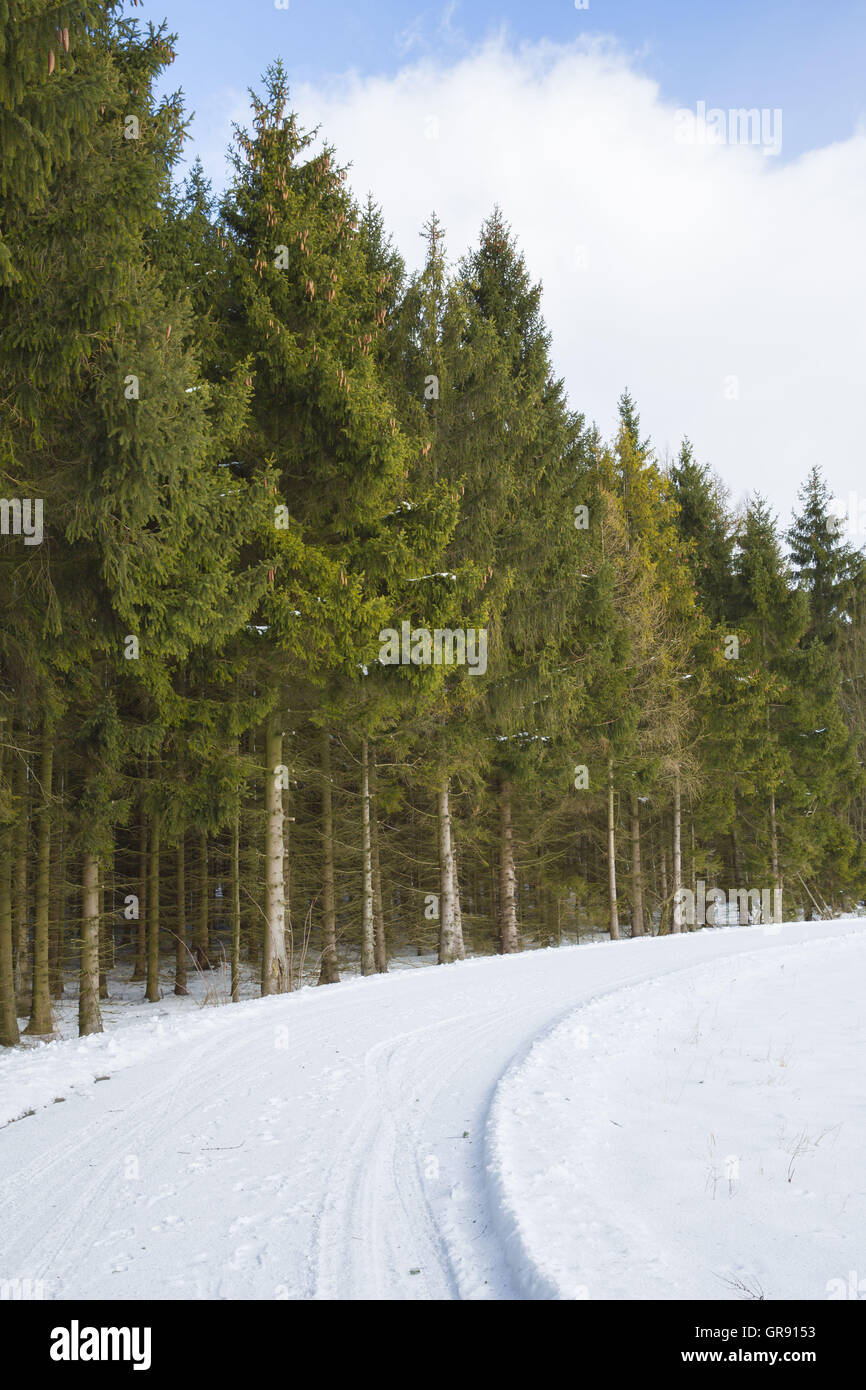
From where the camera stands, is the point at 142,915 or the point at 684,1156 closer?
the point at 684,1156

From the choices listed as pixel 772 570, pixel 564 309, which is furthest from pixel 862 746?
pixel 564 309

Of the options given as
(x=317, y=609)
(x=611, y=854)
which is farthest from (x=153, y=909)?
(x=611, y=854)

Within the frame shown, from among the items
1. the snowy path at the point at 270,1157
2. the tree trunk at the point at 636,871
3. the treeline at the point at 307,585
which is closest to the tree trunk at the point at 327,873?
the treeline at the point at 307,585

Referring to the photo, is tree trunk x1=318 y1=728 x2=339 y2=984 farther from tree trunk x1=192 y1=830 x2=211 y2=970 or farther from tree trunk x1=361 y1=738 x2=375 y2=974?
tree trunk x1=192 y1=830 x2=211 y2=970

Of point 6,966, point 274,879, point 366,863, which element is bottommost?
point 6,966

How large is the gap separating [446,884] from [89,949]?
6.92m

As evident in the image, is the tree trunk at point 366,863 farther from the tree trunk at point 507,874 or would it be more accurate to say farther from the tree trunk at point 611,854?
the tree trunk at point 611,854

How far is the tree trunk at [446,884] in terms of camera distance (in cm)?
1634

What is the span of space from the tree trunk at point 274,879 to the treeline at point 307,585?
0.16ft

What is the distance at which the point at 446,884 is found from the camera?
1644 centimetres

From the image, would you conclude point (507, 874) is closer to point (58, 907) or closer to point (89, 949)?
point (89, 949)

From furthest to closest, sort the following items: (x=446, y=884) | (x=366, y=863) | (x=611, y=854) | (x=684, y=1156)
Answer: (x=611, y=854)
(x=446, y=884)
(x=366, y=863)
(x=684, y=1156)

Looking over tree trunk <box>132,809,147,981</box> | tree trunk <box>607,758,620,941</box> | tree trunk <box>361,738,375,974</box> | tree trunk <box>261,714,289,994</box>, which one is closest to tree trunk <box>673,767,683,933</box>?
tree trunk <box>607,758,620,941</box>

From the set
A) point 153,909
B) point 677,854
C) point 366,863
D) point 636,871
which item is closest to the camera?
point 366,863
